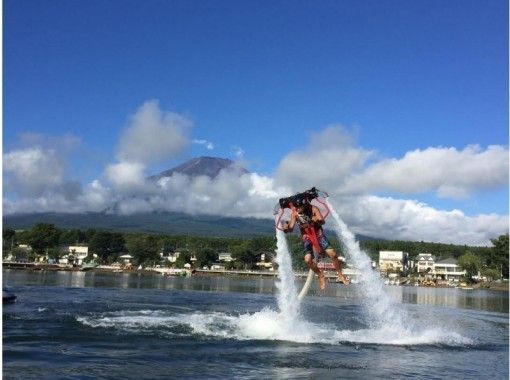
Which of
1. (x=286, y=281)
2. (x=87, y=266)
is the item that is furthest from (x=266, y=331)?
(x=87, y=266)

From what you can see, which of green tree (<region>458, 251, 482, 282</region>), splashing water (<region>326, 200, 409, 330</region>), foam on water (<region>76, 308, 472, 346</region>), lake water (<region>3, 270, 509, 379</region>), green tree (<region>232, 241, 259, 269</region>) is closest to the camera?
lake water (<region>3, 270, 509, 379</region>)

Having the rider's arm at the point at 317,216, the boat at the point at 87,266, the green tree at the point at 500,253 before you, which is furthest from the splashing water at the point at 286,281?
the boat at the point at 87,266

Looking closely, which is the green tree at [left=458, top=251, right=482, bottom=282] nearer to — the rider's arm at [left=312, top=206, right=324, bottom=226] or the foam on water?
the foam on water

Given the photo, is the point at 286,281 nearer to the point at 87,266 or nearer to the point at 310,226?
the point at 310,226

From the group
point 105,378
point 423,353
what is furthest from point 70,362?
point 423,353

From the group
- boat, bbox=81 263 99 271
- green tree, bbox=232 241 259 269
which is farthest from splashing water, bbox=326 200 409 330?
green tree, bbox=232 241 259 269

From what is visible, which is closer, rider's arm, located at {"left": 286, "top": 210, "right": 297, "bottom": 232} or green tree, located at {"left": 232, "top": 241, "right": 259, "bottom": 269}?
rider's arm, located at {"left": 286, "top": 210, "right": 297, "bottom": 232}

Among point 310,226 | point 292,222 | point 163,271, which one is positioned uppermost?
point 292,222

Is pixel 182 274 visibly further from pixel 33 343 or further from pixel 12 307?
pixel 33 343

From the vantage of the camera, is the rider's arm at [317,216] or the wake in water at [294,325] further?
the wake in water at [294,325]

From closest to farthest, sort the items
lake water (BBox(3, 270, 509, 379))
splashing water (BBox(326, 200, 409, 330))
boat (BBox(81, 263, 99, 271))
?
lake water (BBox(3, 270, 509, 379)) → splashing water (BBox(326, 200, 409, 330)) → boat (BBox(81, 263, 99, 271))

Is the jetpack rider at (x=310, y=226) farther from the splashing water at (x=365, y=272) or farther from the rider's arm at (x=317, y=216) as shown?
the splashing water at (x=365, y=272)

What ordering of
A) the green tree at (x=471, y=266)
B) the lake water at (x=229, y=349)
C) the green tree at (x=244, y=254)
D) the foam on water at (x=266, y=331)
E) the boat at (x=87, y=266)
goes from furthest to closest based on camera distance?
the green tree at (x=244, y=254)
the boat at (x=87, y=266)
the green tree at (x=471, y=266)
the foam on water at (x=266, y=331)
the lake water at (x=229, y=349)

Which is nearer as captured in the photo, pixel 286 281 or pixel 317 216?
pixel 317 216
